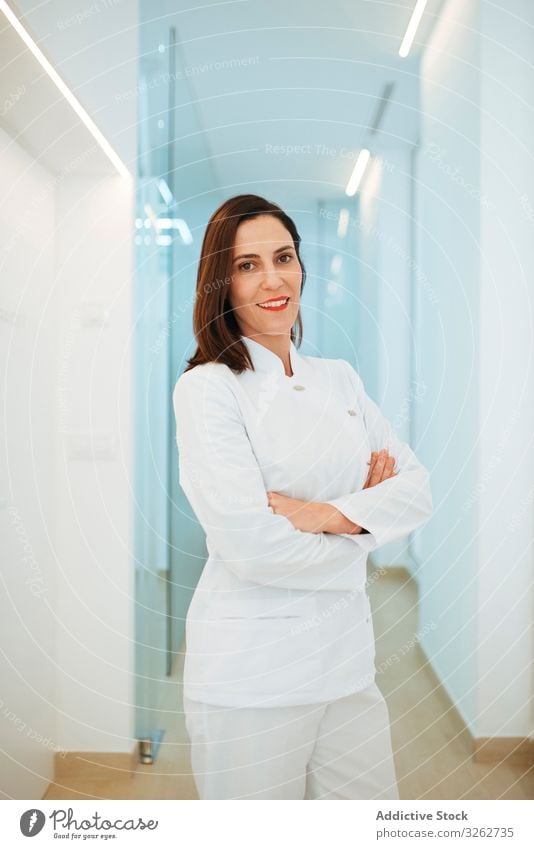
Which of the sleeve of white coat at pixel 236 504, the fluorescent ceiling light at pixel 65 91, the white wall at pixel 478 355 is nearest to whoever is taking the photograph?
the sleeve of white coat at pixel 236 504

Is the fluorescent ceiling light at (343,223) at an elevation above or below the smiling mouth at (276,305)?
above

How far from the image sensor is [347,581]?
3.85 feet

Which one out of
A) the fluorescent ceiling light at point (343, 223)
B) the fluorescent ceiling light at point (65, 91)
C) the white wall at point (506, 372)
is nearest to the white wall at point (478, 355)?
the white wall at point (506, 372)

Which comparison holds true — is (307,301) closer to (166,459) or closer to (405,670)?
(166,459)

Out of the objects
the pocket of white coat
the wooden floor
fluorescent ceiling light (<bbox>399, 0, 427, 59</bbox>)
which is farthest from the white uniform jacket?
fluorescent ceiling light (<bbox>399, 0, 427, 59</bbox>)

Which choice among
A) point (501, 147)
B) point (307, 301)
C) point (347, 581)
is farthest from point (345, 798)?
point (501, 147)

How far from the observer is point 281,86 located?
4.58ft

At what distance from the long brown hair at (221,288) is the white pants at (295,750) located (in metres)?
0.52

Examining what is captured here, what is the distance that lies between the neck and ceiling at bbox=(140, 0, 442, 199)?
0.29 meters

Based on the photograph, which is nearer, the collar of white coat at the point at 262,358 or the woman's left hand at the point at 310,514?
the woman's left hand at the point at 310,514

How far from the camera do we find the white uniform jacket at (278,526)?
3.55 feet

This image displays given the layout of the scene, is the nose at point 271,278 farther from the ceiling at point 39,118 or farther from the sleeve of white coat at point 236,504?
the ceiling at point 39,118

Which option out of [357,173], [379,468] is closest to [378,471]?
[379,468]
